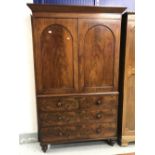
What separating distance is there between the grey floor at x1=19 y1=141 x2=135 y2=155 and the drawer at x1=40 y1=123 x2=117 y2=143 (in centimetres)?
16

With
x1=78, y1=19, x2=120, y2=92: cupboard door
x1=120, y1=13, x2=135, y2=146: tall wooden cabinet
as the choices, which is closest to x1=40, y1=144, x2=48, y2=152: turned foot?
x1=78, y1=19, x2=120, y2=92: cupboard door

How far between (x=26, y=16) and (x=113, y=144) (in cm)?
213

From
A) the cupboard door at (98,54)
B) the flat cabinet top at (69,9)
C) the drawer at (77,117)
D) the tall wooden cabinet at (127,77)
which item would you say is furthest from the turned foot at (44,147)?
the flat cabinet top at (69,9)

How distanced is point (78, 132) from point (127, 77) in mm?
974

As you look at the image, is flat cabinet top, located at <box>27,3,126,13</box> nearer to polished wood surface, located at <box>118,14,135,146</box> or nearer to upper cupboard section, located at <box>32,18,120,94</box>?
upper cupboard section, located at <box>32,18,120,94</box>

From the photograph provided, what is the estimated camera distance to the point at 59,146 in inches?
101

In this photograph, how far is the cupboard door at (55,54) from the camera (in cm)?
220

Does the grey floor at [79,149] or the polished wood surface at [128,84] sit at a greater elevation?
the polished wood surface at [128,84]

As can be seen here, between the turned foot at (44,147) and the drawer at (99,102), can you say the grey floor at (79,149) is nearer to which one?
the turned foot at (44,147)

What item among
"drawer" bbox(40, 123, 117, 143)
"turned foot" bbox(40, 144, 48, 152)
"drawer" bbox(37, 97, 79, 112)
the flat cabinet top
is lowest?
"turned foot" bbox(40, 144, 48, 152)

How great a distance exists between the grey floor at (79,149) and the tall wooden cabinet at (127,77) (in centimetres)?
13

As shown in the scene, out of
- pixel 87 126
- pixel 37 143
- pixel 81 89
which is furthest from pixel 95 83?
pixel 37 143

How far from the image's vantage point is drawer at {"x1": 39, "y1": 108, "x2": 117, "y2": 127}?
2.34m
